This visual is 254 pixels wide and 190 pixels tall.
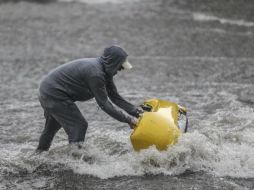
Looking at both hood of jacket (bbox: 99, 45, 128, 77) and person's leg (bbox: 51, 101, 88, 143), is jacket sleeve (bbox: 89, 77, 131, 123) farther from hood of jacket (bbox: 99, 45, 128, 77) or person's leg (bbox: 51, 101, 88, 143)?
person's leg (bbox: 51, 101, 88, 143)

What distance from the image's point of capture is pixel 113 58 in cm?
830

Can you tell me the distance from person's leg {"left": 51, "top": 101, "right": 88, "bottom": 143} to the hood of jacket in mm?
739

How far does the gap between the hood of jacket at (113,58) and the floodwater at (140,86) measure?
4.05ft

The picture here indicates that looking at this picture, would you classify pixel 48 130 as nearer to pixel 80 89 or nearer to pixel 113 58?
pixel 80 89

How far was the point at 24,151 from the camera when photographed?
9.89m

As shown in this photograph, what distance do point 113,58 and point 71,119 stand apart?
1.05 meters

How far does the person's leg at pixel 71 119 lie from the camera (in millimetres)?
8609

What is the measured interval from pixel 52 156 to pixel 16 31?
12.9 metres

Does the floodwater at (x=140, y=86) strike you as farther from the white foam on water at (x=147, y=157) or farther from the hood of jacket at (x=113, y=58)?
the hood of jacket at (x=113, y=58)

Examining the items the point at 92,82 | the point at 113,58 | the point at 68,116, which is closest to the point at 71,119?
the point at 68,116

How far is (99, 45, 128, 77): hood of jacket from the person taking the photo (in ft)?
27.1

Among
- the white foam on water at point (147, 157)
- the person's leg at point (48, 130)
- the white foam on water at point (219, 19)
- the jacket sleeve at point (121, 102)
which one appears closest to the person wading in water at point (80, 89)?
the jacket sleeve at point (121, 102)

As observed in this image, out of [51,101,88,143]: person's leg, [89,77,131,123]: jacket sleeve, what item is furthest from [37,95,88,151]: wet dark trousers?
[89,77,131,123]: jacket sleeve

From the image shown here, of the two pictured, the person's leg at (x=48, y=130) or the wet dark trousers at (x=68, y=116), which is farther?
the person's leg at (x=48, y=130)
